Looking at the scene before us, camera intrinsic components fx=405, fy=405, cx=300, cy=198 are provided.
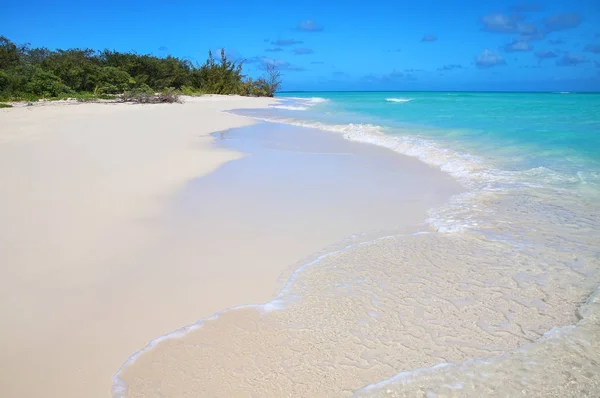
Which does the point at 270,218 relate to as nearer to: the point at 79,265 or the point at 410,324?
the point at 79,265

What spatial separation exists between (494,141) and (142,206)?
32.0 feet

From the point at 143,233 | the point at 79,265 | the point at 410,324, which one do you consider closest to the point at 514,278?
the point at 410,324

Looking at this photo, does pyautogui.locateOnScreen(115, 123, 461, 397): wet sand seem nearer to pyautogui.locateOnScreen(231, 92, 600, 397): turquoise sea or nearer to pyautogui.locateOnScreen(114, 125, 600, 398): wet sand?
pyautogui.locateOnScreen(114, 125, 600, 398): wet sand

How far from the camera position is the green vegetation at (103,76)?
2264 centimetres

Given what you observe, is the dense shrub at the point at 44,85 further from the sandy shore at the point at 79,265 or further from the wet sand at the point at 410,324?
the wet sand at the point at 410,324

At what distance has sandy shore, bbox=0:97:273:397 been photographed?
2.33 meters

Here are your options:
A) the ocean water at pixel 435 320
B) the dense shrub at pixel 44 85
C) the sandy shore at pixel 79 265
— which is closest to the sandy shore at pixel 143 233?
the sandy shore at pixel 79 265

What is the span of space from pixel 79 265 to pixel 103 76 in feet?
92.3

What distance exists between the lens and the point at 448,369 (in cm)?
227

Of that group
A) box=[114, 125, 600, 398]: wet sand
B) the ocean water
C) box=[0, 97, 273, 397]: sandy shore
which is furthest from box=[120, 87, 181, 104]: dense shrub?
the ocean water

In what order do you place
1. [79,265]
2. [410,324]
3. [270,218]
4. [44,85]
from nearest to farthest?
1. [410,324]
2. [79,265]
3. [270,218]
4. [44,85]

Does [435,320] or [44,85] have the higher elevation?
[44,85]

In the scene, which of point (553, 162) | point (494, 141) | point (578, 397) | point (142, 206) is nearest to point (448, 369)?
point (578, 397)

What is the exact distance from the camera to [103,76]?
27.5m
